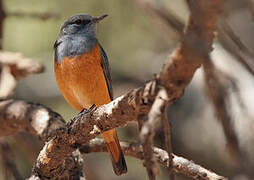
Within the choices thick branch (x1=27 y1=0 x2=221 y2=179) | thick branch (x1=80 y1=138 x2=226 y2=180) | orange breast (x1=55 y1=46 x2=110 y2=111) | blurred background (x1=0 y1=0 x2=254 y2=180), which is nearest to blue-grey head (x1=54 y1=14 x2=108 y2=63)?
orange breast (x1=55 y1=46 x2=110 y2=111)

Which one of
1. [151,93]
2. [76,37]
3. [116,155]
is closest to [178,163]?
[151,93]

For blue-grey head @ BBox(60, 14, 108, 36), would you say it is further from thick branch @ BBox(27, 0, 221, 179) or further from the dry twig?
thick branch @ BBox(27, 0, 221, 179)

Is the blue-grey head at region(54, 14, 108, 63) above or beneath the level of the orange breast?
above

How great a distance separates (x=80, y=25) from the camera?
5.28 m

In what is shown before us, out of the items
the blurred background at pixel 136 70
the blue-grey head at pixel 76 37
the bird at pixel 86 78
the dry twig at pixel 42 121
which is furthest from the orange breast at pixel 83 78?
the blurred background at pixel 136 70

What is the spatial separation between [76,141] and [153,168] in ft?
5.28

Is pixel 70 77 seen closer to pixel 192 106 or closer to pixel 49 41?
pixel 192 106

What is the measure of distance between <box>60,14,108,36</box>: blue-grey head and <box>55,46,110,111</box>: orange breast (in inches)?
30.8

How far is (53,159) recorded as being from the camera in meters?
3.19

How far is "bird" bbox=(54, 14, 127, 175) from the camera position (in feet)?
14.1

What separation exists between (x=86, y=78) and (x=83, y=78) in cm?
3

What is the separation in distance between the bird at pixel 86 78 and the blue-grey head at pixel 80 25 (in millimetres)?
463

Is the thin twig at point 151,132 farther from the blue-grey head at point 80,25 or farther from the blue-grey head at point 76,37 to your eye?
the blue-grey head at point 80,25

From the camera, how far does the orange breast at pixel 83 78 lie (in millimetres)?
4281
